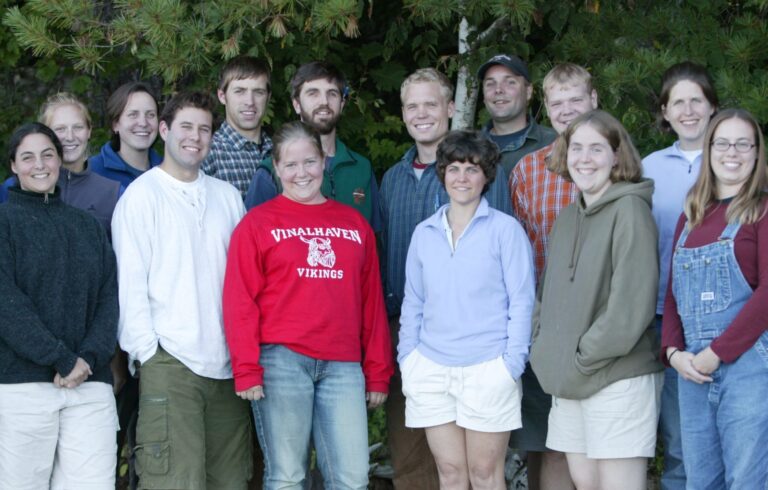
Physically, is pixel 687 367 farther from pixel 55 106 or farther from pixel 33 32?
pixel 33 32

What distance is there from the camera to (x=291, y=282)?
14.5ft

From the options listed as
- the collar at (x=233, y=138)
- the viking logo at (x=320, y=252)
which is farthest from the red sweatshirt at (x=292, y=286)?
the collar at (x=233, y=138)

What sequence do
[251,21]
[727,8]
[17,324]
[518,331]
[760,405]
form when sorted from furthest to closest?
[727,8]
[251,21]
[518,331]
[17,324]
[760,405]

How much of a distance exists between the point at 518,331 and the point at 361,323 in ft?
2.53

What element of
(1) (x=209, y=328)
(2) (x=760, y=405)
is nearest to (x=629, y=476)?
(2) (x=760, y=405)

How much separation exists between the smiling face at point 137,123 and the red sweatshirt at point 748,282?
2775 millimetres

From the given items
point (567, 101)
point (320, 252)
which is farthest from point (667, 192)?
point (320, 252)

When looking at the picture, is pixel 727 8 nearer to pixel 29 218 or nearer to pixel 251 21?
pixel 251 21

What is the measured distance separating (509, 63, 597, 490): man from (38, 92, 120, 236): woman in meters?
→ 2.01

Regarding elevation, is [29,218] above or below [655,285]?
above

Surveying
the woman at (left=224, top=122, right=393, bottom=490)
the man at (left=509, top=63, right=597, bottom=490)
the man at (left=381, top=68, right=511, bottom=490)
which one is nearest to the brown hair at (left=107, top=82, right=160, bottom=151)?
the woman at (left=224, top=122, right=393, bottom=490)

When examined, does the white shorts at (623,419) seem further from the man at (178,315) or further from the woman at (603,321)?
the man at (178,315)

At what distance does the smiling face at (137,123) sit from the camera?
5.14 m

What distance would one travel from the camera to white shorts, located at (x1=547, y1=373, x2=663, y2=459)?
4.07 m
